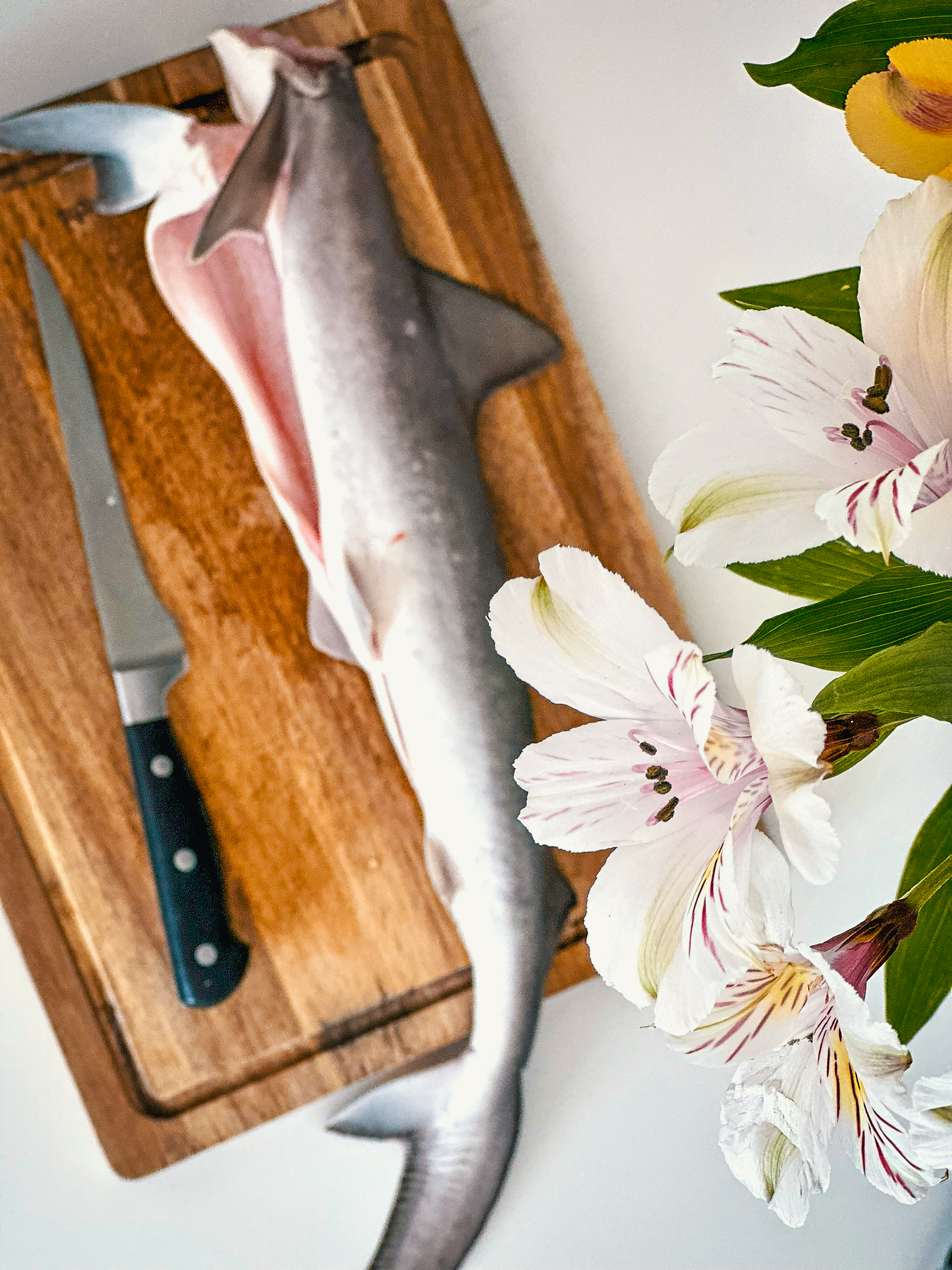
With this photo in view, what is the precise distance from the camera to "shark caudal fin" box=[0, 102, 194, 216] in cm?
66

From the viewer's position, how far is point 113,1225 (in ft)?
2.63

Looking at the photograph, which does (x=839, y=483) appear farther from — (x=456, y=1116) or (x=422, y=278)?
(x=456, y=1116)

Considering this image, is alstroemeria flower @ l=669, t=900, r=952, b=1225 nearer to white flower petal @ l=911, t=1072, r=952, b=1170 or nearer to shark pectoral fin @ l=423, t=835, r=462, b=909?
white flower petal @ l=911, t=1072, r=952, b=1170

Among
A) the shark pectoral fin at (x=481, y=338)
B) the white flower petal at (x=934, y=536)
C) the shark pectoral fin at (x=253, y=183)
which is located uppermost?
the shark pectoral fin at (x=253, y=183)

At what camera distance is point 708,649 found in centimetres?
79

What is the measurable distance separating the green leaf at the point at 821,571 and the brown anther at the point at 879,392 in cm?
16

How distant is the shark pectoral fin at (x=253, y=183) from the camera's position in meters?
0.66

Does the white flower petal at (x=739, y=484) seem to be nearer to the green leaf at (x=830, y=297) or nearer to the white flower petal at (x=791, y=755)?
the white flower petal at (x=791, y=755)

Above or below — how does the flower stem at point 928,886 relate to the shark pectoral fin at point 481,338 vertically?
below

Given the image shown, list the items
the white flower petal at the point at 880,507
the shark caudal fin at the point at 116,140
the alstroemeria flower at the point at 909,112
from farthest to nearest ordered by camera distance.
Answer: the shark caudal fin at the point at 116,140
the alstroemeria flower at the point at 909,112
the white flower petal at the point at 880,507

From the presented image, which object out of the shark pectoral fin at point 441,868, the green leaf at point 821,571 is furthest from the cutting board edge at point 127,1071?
the green leaf at point 821,571

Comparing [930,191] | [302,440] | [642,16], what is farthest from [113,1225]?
[642,16]

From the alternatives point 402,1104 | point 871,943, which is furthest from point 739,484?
point 402,1104

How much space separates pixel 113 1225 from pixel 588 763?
77 centimetres
